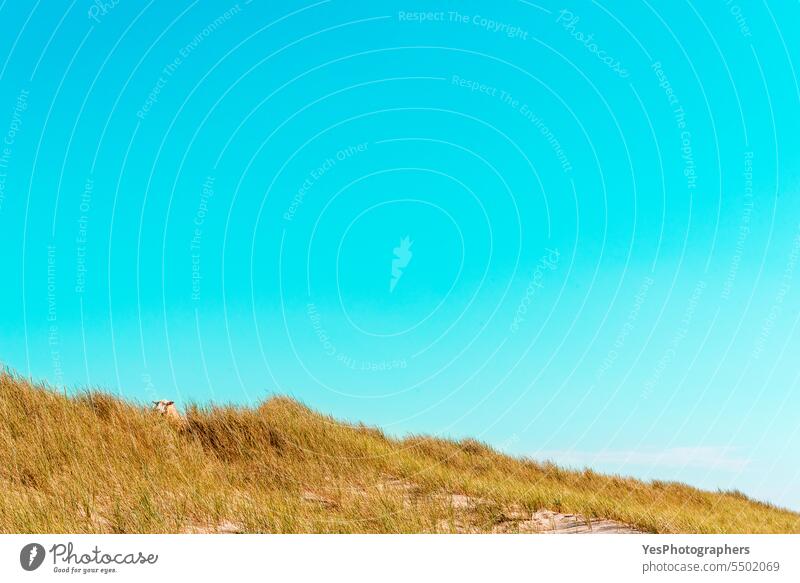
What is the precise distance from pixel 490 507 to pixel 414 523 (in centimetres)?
239

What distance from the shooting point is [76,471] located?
1221 centimetres

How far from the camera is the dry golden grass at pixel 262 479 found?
10664mm
